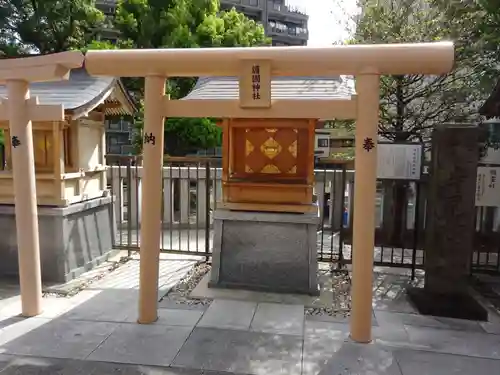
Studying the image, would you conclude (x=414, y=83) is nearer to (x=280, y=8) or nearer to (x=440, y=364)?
(x=440, y=364)

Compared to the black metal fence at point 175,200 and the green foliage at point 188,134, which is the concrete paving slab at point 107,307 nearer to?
the black metal fence at point 175,200

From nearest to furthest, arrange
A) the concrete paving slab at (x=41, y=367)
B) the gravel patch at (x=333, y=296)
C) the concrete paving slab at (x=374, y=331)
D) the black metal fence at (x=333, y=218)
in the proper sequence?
the concrete paving slab at (x=41, y=367) → the concrete paving slab at (x=374, y=331) → the gravel patch at (x=333, y=296) → the black metal fence at (x=333, y=218)

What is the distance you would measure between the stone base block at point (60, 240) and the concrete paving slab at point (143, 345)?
203cm

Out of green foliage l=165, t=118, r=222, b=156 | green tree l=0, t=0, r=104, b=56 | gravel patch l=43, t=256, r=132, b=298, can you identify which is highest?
green tree l=0, t=0, r=104, b=56

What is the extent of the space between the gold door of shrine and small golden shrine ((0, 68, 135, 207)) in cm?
226

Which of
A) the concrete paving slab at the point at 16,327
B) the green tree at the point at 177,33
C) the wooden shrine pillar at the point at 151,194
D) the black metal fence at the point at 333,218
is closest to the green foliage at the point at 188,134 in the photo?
the green tree at the point at 177,33

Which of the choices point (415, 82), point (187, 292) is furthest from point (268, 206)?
point (415, 82)

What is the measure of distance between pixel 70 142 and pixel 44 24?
42.1 feet

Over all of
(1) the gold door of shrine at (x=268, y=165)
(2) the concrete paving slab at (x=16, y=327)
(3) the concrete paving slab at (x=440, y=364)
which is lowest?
(3) the concrete paving slab at (x=440, y=364)

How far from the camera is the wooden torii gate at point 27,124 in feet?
15.2

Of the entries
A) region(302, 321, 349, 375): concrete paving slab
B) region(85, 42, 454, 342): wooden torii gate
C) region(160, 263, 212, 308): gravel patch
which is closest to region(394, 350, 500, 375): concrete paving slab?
region(85, 42, 454, 342): wooden torii gate

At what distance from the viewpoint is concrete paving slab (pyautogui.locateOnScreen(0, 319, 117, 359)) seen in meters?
4.10

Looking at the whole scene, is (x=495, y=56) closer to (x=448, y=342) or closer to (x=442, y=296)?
(x=442, y=296)

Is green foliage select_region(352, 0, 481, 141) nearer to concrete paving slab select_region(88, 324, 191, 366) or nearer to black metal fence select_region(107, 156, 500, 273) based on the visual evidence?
black metal fence select_region(107, 156, 500, 273)
